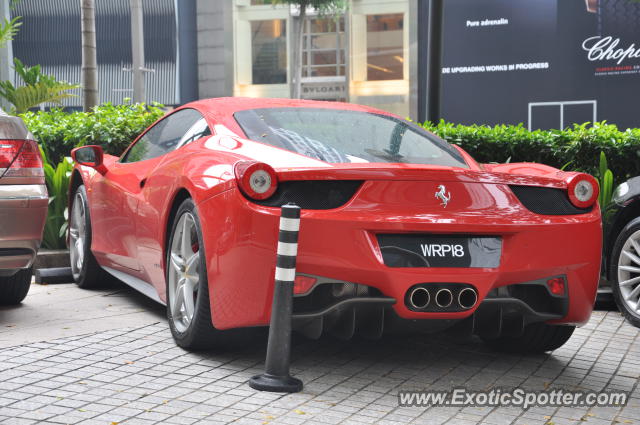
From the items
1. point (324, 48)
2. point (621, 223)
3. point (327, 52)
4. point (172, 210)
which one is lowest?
point (621, 223)

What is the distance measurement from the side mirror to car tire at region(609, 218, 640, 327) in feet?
12.0

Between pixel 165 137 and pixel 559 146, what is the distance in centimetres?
434

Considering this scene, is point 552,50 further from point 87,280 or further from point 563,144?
point 87,280

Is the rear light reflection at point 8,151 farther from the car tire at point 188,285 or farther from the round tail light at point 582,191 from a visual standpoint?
the round tail light at point 582,191

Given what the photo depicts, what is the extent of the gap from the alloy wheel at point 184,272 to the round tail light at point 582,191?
1.94 m

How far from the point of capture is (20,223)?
5805 mm

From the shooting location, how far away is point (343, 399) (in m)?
4.24

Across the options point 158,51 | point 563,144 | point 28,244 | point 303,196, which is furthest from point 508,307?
point 158,51

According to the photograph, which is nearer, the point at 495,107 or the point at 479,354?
the point at 479,354

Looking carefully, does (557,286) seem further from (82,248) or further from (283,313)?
(82,248)

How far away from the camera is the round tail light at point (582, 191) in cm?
482

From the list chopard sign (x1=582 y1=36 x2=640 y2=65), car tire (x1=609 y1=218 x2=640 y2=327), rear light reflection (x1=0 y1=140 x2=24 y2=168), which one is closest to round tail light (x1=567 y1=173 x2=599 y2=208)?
Answer: car tire (x1=609 y1=218 x2=640 y2=327)

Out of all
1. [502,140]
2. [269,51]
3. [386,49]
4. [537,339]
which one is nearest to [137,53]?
[269,51]

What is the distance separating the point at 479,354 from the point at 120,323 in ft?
7.29
